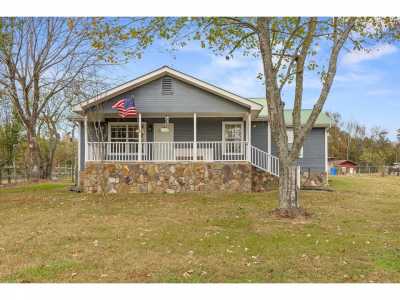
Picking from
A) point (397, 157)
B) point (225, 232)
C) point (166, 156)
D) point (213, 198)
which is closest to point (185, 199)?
point (213, 198)

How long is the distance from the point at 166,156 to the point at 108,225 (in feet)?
23.1

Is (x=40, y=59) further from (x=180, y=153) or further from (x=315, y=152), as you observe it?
(x=315, y=152)

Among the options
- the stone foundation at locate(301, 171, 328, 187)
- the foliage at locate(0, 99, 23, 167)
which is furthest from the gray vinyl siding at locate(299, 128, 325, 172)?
the foliage at locate(0, 99, 23, 167)

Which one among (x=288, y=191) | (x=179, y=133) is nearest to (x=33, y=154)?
(x=179, y=133)

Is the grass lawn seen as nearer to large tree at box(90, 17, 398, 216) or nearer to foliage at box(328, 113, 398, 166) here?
large tree at box(90, 17, 398, 216)

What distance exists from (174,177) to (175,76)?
3.98 m

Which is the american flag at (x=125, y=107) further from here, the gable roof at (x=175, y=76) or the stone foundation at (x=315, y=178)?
the stone foundation at (x=315, y=178)

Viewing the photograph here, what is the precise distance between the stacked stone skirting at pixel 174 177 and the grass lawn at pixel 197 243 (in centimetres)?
285

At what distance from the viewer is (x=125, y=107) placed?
12344mm

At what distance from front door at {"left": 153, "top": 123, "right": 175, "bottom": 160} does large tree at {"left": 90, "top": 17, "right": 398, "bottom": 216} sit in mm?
5301

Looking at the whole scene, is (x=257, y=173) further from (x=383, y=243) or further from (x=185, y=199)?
(x=383, y=243)

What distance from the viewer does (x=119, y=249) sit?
5215mm

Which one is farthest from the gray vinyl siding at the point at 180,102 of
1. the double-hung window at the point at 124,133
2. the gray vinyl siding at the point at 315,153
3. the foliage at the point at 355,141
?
the foliage at the point at 355,141
